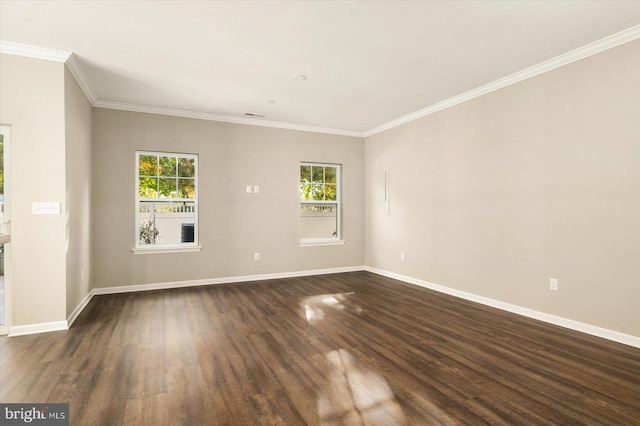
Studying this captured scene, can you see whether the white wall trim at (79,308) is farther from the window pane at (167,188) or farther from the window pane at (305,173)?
the window pane at (305,173)

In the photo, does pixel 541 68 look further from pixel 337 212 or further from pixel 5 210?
pixel 5 210

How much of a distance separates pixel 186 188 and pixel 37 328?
2.75 m

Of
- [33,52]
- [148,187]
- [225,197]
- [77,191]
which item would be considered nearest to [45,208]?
[77,191]

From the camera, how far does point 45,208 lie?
3.39 m

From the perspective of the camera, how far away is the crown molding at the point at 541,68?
307 cm

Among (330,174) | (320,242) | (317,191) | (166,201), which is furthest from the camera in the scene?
(330,174)

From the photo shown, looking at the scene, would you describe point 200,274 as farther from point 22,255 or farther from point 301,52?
point 301,52

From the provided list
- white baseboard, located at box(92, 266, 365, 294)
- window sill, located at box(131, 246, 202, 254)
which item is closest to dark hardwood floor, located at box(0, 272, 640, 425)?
white baseboard, located at box(92, 266, 365, 294)

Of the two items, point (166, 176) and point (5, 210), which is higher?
point (166, 176)

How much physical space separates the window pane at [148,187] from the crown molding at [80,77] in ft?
4.15

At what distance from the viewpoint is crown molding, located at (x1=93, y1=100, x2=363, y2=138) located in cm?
500

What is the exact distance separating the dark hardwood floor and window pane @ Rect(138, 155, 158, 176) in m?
2.14

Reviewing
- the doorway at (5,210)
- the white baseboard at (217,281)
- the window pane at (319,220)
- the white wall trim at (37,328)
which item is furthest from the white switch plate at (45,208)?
the window pane at (319,220)

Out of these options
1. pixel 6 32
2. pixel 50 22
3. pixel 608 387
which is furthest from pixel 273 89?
pixel 608 387
